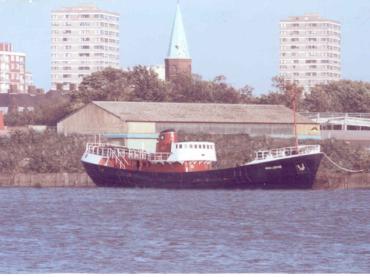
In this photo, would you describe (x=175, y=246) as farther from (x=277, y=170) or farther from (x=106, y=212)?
(x=277, y=170)

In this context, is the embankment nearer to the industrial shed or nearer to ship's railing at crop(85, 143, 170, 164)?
ship's railing at crop(85, 143, 170, 164)

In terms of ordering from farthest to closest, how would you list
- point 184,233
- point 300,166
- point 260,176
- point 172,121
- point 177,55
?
1. point 177,55
2. point 172,121
3. point 260,176
4. point 300,166
5. point 184,233

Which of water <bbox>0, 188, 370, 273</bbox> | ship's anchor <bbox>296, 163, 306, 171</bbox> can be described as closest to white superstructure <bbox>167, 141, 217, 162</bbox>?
ship's anchor <bbox>296, 163, 306, 171</bbox>

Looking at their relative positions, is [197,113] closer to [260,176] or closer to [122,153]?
[122,153]

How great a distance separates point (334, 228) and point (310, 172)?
31398 mm

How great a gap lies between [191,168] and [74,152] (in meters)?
14.8

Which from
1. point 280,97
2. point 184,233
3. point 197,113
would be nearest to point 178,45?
point 280,97

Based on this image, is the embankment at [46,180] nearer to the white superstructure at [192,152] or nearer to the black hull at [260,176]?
the black hull at [260,176]

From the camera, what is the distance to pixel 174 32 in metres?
185

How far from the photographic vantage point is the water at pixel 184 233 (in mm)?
38906

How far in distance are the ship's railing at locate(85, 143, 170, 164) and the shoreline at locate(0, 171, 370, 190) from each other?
2113 mm

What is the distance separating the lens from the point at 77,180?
9288cm

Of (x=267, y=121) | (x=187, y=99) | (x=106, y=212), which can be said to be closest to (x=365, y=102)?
(x=187, y=99)

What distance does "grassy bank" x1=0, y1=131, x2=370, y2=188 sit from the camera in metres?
94.6
